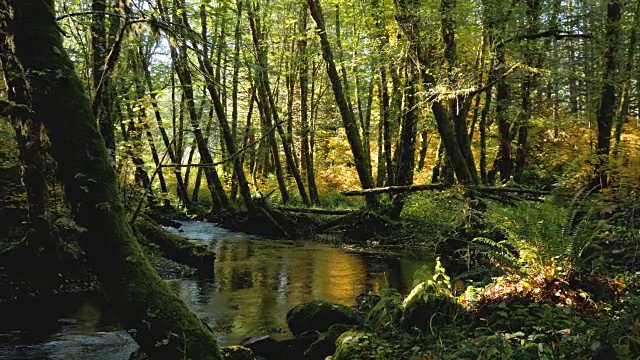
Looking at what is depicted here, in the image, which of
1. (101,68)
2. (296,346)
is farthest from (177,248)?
(296,346)

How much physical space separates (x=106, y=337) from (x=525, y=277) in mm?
5577

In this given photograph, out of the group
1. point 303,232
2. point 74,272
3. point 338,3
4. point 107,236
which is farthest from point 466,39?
point 107,236

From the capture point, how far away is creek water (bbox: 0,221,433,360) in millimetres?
6129

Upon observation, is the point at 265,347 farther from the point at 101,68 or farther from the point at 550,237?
the point at 101,68

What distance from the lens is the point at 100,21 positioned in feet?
26.1

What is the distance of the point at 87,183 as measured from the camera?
144 inches

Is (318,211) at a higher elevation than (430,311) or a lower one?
higher

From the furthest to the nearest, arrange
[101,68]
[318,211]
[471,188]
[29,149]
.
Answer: [318,211]
[471,188]
[101,68]
[29,149]

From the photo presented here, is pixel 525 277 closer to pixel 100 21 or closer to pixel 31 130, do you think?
pixel 31 130

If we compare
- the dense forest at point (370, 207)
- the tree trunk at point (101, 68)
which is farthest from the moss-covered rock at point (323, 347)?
the tree trunk at point (101, 68)

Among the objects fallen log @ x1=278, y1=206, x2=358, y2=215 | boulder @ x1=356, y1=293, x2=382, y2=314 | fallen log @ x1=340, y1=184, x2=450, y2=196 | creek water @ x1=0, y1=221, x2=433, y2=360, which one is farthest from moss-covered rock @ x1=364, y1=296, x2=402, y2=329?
fallen log @ x1=278, y1=206, x2=358, y2=215

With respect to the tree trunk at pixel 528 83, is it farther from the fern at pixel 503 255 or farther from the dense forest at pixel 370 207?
the fern at pixel 503 255

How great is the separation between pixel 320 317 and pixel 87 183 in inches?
154

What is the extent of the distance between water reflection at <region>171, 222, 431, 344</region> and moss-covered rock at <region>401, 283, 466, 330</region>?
2.38m
